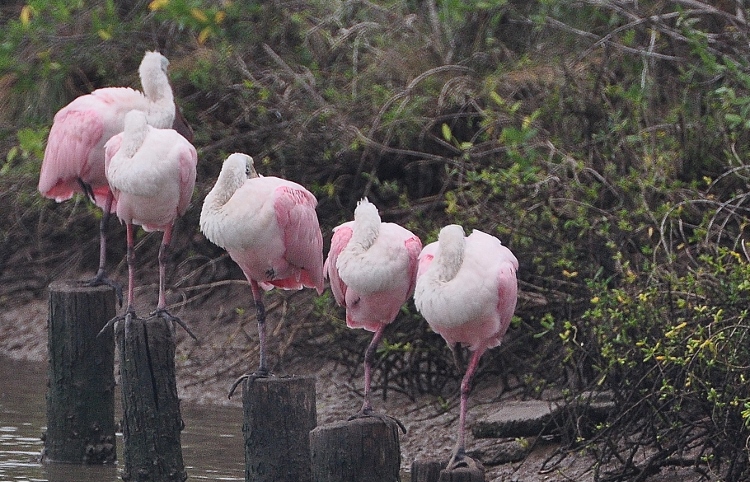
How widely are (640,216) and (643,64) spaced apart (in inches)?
68.0

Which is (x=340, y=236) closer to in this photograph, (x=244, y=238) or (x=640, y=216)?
(x=244, y=238)

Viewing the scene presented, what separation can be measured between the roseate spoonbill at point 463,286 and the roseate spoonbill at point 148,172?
1672 millimetres

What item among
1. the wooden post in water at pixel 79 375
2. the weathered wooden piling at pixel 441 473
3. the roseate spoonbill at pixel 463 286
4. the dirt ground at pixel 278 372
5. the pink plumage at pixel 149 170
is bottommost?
the dirt ground at pixel 278 372

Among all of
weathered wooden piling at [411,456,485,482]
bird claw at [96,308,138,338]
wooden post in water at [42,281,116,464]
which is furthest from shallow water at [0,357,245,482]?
weathered wooden piling at [411,456,485,482]

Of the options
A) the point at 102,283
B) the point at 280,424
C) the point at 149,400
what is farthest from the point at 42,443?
the point at 280,424

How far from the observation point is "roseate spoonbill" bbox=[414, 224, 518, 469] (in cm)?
517

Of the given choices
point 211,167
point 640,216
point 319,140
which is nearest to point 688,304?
point 640,216

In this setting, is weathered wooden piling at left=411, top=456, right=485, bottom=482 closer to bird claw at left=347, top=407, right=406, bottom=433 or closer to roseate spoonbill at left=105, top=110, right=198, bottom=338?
bird claw at left=347, top=407, right=406, bottom=433

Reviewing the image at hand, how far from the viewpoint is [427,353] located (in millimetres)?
8234

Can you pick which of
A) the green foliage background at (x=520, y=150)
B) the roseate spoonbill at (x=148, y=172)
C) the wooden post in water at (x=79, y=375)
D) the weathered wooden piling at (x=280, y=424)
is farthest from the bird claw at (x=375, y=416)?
the wooden post in water at (x=79, y=375)

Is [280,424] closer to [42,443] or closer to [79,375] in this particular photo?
[79,375]

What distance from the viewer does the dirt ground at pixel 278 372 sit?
22.9ft

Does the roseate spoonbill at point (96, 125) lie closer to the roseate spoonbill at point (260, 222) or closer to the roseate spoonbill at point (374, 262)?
the roseate spoonbill at point (260, 222)

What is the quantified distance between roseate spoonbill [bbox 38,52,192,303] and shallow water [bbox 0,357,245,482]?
1.22m
